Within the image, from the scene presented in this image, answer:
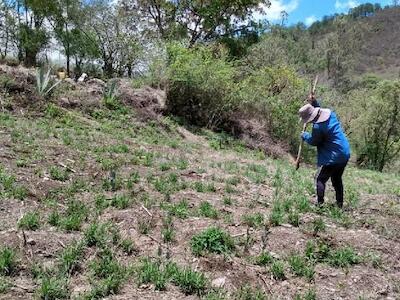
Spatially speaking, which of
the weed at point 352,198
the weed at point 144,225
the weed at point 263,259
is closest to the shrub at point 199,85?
the weed at point 352,198

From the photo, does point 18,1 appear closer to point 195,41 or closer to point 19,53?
point 19,53

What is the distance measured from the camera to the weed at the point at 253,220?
726 cm

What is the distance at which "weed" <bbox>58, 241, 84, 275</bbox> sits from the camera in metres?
5.41

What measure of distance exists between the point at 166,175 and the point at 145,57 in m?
14.1

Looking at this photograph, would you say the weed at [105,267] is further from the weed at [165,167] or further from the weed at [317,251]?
the weed at [165,167]

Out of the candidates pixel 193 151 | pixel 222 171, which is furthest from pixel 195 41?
pixel 222 171

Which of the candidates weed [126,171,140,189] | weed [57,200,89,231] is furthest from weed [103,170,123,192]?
weed [57,200,89,231]

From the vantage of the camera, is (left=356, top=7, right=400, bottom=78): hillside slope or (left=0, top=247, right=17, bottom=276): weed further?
(left=356, top=7, right=400, bottom=78): hillside slope

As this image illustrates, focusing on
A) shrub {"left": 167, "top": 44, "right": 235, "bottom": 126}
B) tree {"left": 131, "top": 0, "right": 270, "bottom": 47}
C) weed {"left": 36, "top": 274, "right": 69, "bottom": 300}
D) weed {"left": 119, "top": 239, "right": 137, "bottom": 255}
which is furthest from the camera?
tree {"left": 131, "top": 0, "right": 270, "bottom": 47}

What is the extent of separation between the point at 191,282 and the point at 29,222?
228 cm

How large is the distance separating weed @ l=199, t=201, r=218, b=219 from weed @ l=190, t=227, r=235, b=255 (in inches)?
33.8

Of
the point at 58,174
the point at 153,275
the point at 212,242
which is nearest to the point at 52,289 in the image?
the point at 153,275

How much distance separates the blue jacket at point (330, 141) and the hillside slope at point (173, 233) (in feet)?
2.68

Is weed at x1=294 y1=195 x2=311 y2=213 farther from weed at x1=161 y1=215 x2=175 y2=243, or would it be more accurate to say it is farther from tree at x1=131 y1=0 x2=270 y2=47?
tree at x1=131 y1=0 x2=270 y2=47
